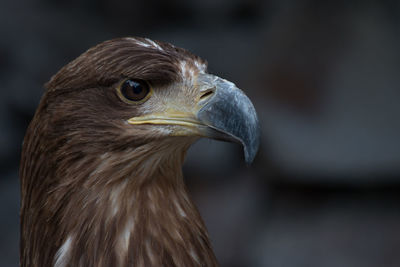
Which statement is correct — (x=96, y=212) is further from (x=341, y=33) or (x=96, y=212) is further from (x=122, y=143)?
(x=341, y=33)

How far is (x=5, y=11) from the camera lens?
4.49m

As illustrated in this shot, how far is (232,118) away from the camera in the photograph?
1840 millimetres

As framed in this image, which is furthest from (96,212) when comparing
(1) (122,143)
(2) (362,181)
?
(2) (362,181)

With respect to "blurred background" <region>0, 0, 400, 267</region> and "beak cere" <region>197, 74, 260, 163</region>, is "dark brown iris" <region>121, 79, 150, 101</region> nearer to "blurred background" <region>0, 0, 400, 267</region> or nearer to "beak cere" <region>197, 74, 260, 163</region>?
"beak cere" <region>197, 74, 260, 163</region>

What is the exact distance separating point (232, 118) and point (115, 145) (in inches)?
16.1

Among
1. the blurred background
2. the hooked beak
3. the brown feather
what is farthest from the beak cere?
the blurred background

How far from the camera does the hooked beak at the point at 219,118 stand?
183 centimetres

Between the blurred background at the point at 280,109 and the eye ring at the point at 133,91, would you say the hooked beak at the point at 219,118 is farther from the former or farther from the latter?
the blurred background at the point at 280,109

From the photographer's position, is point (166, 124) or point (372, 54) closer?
point (166, 124)

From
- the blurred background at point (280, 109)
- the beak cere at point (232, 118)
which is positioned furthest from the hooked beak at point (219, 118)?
the blurred background at point (280, 109)

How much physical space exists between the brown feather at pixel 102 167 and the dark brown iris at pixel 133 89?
28 mm

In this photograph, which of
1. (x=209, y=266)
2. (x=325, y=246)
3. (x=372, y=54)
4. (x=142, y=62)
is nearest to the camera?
(x=142, y=62)

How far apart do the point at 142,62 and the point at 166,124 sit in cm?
22

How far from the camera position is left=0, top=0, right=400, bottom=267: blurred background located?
14.1ft
